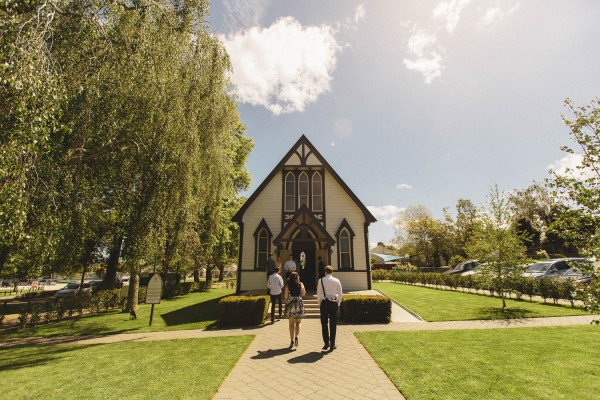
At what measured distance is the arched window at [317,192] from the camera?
1845cm

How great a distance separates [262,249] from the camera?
1784cm

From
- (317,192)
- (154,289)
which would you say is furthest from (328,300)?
(317,192)

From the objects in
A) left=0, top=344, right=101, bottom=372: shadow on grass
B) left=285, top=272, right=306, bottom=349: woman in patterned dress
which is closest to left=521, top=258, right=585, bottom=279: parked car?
left=285, top=272, right=306, bottom=349: woman in patterned dress

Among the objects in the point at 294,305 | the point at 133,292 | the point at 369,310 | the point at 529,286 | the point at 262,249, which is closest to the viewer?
the point at 294,305

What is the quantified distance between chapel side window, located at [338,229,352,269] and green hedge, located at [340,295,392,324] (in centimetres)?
601

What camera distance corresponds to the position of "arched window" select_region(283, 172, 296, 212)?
18.4 meters

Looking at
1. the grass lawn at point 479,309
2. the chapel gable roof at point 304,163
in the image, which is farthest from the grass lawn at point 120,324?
the grass lawn at point 479,309

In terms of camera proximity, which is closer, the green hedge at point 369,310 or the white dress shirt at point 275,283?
the white dress shirt at point 275,283

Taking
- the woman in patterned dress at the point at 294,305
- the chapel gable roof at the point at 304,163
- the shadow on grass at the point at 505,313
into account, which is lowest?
the shadow on grass at the point at 505,313

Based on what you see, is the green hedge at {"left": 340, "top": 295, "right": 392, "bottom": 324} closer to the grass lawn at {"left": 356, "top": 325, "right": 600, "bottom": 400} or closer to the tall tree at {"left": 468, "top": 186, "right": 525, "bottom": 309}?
the grass lawn at {"left": 356, "top": 325, "right": 600, "bottom": 400}

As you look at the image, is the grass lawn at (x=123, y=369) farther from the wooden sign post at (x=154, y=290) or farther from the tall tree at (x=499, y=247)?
the tall tree at (x=499, y=247)

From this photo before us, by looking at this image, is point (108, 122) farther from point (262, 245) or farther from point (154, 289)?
point (262, 245)

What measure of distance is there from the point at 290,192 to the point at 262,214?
238 cm

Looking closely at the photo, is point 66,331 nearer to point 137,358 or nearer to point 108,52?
point 137,358
